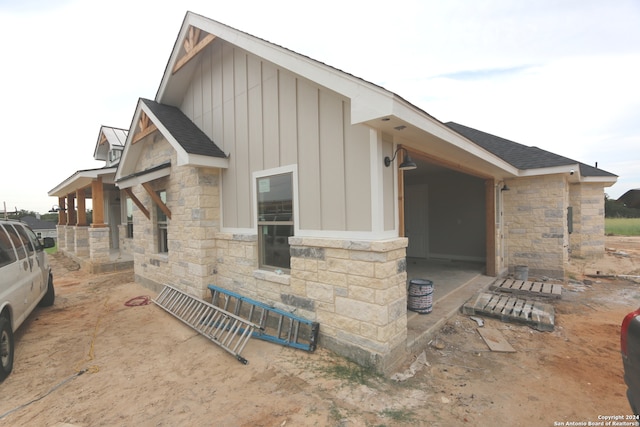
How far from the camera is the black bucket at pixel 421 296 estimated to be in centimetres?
466

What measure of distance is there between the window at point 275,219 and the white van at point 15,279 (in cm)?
349

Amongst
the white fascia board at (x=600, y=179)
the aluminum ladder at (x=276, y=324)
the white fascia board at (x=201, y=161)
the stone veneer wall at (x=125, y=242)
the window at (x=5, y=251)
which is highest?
the white fascia board at (x=201, y=161)

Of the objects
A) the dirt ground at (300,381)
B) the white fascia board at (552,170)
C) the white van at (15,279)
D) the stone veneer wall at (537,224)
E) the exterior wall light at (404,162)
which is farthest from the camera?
the stone veneer wall at (537,224)

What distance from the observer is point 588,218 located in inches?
410

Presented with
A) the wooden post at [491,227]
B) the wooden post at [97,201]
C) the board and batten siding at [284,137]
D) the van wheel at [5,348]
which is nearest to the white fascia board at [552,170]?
the wooden post at [491,227]

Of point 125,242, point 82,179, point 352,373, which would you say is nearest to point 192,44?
point 352,373

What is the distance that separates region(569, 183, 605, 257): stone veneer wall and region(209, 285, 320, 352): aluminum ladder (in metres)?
12.1

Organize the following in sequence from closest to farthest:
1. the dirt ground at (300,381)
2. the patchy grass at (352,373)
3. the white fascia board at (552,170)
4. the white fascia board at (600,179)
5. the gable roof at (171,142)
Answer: the dirt ground at (300,381)
the patchy grass at (352,373)
the gable roof at (171,142)
the white fascia board at (552,170)
the white fascia board at (600,179)

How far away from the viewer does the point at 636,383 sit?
6.20ft

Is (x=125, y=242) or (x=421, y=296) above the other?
(x=125, y=242)

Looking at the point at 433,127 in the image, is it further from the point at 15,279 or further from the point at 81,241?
the point at 81,241

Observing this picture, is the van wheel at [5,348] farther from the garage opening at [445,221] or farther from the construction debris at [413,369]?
the garage opening at [445,221]

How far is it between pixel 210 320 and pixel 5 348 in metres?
2.56

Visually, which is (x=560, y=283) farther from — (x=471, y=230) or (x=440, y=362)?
(x=440, y=362)
